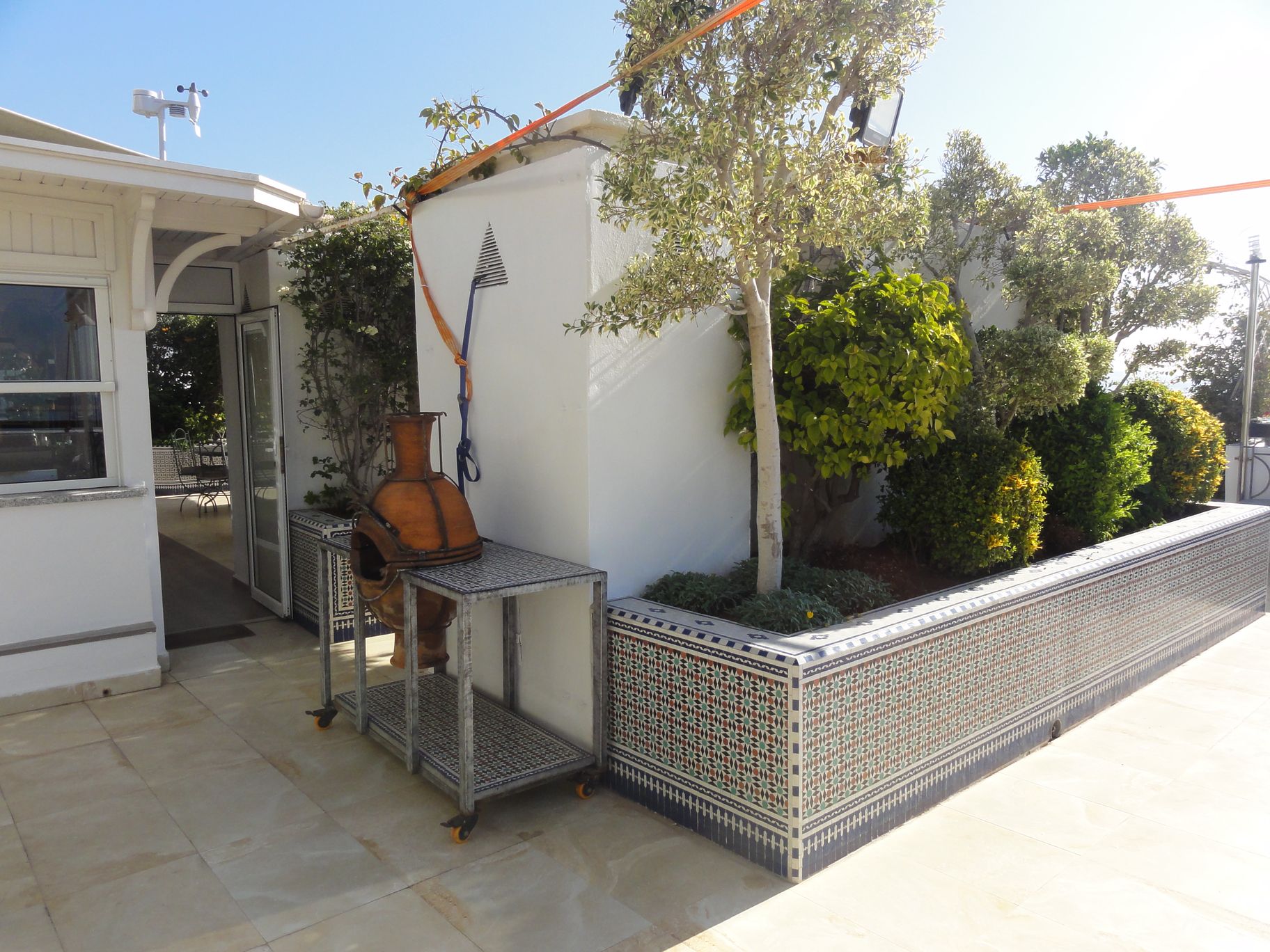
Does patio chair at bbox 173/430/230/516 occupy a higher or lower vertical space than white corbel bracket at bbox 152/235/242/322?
lower

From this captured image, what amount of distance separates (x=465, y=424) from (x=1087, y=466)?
3.37m

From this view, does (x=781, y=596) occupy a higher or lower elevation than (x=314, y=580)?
higher

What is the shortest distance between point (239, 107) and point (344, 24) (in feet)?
7.54

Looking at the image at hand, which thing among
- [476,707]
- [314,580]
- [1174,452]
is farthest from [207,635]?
[1174,452]

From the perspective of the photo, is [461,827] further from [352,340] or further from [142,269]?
[352,340]

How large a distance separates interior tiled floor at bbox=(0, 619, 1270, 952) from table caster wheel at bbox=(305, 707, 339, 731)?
55mm

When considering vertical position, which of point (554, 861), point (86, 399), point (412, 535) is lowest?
point (554, 861)

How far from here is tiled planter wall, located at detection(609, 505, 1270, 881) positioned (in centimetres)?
253

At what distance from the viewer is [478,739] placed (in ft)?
10.5

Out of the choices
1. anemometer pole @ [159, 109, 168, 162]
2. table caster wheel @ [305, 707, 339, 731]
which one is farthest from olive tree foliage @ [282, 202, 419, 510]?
table caster wheel @ [305, 707, 339, 731]

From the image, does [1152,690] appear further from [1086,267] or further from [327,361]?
[327,361]

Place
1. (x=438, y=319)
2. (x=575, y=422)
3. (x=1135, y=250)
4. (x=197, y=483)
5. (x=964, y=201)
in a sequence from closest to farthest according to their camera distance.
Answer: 1. (x=575, y=422)
2. (x=438, y=319)
3. (x=964, y=201)
4. (x=1135, y=250)
5. (x=197, y=483)

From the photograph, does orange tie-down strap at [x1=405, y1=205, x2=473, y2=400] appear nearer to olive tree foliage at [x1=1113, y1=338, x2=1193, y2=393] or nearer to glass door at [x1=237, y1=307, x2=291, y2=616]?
glass door at [x1=237, y1=307, x2=291, y2=616]

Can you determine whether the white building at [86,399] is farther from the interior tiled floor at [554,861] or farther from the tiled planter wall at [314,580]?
the tiled planter wall at [314,580]
